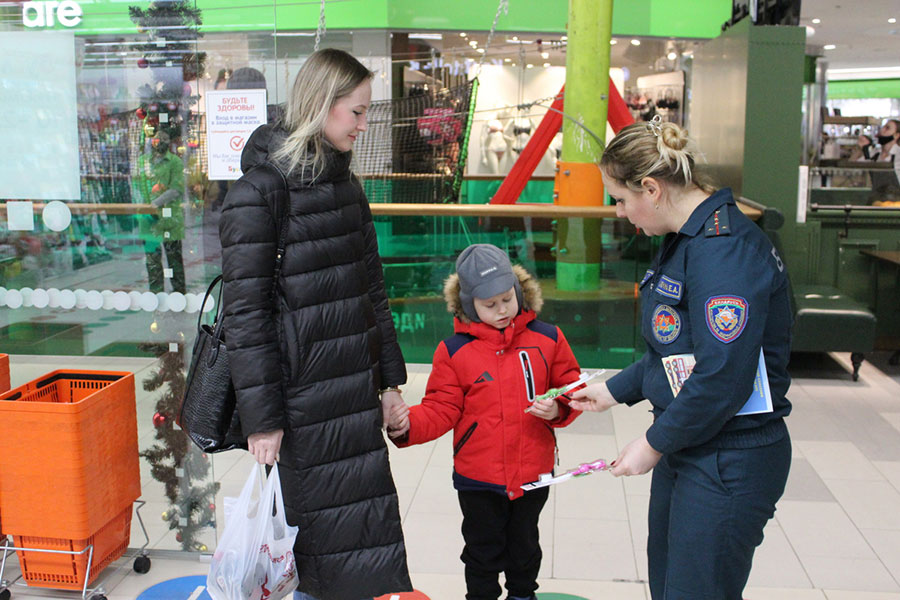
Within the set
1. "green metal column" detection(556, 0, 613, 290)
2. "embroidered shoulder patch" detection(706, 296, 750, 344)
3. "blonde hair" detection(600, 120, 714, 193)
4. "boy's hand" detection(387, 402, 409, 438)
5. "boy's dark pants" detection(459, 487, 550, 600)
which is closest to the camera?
"embroidered shoulder patch" detection(706, 296, 750, 344)

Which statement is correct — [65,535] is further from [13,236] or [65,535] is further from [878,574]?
[878,574]

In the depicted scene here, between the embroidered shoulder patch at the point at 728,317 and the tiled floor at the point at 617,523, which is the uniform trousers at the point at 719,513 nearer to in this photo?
the embroidered shoulder patch at the point at 728,317

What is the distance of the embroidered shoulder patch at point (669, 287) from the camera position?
1.78m

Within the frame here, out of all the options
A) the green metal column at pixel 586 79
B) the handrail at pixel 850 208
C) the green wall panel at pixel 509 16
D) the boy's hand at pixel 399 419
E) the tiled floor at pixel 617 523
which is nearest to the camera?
the boy's hand at pixel 399 419

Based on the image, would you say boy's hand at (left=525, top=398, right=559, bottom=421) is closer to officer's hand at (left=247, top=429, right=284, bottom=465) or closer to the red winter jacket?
the red winter jacket

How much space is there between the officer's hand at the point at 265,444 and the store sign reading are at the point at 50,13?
69.1 inches

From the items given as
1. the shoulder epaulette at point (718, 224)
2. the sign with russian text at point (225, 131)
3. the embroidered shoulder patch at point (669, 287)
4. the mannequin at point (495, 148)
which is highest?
the mannequin at point (495, 148)

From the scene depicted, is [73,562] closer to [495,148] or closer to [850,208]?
[850,208]

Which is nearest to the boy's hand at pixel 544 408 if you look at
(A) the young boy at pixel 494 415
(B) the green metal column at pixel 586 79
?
(A) the young boy at pixel 494 415

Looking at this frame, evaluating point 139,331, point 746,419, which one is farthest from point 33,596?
point 746,419

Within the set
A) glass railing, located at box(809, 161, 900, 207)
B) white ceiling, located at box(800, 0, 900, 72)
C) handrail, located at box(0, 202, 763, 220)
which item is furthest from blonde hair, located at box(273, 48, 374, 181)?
white ceiling, located at box(800, 0, 900, 72)

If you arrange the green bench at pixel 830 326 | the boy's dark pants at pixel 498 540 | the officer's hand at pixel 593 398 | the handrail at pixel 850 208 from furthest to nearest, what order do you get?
the handrail at pixel 850 208 → the green bench at pixel 830 326 → the boy's dark pants at pixel 498 540 → the officer's hand at pixel 593 398

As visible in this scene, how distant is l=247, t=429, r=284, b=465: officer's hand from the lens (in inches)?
80.2

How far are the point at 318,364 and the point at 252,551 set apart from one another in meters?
0.47
